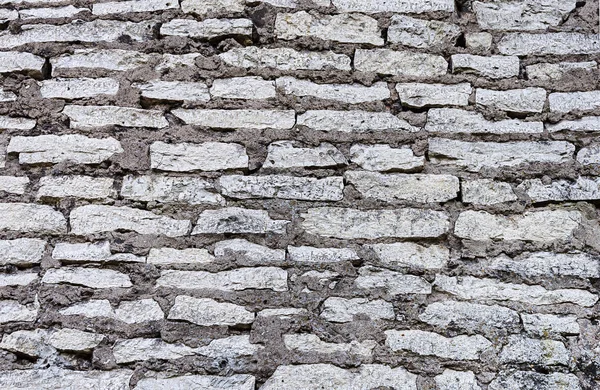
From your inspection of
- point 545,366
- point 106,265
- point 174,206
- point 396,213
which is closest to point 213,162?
point 174,206

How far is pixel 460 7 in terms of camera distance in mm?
2004

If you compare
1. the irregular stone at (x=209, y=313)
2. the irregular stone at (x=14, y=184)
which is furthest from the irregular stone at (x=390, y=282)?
the irregular stone at (x=14, y=184)

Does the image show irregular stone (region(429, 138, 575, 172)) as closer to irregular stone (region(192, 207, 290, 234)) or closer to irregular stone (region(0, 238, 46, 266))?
irregular stone (region(192, 207, 290, 234))

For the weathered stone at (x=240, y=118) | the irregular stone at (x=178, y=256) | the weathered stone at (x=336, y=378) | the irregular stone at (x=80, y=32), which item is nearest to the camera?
the weathered stone at (x=336, y=378)

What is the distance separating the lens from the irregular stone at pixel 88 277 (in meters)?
1.70

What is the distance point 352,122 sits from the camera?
1.85 meters

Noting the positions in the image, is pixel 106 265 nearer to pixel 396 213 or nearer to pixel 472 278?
pixel 396 213

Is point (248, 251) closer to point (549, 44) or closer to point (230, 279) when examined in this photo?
point (230, 279)

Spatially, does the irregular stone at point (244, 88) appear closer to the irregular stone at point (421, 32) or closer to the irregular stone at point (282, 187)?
the irregular stone at point (282, 187)

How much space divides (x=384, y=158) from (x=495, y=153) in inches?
13.2

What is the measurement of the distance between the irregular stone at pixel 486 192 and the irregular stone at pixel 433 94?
261 millimetres

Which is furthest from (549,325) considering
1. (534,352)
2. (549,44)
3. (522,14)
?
(522,14)

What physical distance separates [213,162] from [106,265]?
0.43 m

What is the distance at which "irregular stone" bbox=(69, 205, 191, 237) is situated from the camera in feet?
5.74
